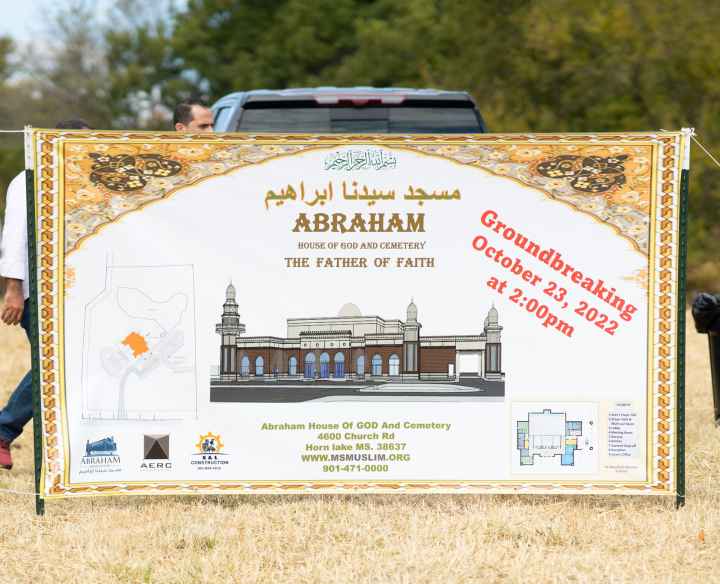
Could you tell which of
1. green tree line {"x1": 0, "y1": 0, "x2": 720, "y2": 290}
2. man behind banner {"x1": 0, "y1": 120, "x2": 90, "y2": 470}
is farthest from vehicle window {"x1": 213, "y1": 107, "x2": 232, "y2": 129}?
green tree line {"x1": 0, "y1": 0, "x2": 720, "y2": 290}

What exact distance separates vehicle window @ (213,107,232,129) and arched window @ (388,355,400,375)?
160 inches

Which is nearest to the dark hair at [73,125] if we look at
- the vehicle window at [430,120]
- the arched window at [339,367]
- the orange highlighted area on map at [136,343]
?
the orange highlighted area on map at [136,343]

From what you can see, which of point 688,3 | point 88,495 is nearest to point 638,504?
point 88,495

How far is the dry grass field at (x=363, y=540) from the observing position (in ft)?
16.5

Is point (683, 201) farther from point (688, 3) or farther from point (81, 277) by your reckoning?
point (688, 3)

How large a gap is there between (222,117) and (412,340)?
4.85 m

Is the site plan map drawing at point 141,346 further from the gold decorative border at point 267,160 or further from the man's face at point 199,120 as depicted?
the man's face at point 199,120

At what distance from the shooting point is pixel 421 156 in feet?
19.3

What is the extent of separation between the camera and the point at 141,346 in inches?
234

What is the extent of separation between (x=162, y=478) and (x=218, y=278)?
98 cm

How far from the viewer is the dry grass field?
5027 millimetres

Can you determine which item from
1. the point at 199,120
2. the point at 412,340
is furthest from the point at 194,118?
the point at 412,340

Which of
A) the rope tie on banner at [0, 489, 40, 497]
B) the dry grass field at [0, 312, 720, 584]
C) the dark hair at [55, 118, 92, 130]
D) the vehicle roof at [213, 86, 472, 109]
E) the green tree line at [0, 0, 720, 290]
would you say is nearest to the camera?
the dry grass field at [0, 312, 720, 584]

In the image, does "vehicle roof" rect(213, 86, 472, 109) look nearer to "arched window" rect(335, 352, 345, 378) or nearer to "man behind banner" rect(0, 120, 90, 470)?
"man behind banner" rect(0, 120, 90, 470)
